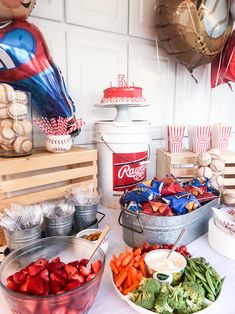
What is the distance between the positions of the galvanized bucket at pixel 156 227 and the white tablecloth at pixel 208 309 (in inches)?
1.3

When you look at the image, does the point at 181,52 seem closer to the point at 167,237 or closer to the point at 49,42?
the point at 49,42

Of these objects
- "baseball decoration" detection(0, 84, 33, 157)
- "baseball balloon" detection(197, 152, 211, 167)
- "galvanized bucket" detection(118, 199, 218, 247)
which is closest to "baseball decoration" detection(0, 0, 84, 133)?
"baseball decoration" detection(0, 84, 33, 157)

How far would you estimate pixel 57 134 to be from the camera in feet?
2.19

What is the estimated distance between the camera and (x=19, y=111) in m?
0.60

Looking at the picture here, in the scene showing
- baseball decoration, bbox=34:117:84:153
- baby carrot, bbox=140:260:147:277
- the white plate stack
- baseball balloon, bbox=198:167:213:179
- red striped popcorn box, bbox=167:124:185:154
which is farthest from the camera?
red striped popcorn box, bbox=167:124:185:154

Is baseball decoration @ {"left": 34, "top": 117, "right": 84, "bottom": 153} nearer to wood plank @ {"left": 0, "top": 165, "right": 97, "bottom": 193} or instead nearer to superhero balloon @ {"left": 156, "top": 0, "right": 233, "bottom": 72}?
wood plank @ {"left": 0, "top": 165, "right": 97, "bottom": 193}

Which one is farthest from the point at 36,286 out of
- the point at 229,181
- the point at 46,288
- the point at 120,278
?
the point at 229,181

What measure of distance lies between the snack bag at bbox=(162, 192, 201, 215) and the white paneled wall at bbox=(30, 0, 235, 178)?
46cm

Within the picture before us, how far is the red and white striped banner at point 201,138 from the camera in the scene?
0.88 metres

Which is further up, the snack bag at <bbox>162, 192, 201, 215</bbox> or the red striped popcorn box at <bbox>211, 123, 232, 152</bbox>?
the red striped popcorn box at <bbox>211, 123, 232, 152</bbox>

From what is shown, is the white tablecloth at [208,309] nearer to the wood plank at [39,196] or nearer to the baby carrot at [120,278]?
the baby carrot at [120,278]

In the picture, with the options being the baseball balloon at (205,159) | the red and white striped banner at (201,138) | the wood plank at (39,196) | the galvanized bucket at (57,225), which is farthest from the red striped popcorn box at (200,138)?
the galvanized bucket at (57,225)

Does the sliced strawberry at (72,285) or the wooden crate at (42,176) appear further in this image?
the wooden crate at (42,176)

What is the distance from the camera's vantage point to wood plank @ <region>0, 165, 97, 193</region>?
0.56 m
